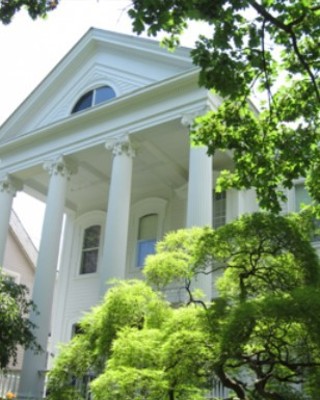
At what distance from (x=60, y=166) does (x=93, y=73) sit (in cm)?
358

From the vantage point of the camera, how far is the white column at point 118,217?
13656 millimetres

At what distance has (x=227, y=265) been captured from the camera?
8.14m

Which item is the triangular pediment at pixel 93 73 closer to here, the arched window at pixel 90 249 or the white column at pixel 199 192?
the white column at pixel 199 192

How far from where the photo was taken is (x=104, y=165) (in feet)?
62.0

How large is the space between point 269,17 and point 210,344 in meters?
4.19

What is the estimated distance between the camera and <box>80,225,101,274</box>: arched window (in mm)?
20891

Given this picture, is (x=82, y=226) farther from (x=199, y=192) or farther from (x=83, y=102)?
(x=199, y=192)

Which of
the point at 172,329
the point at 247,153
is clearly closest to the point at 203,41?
the point at 247,153

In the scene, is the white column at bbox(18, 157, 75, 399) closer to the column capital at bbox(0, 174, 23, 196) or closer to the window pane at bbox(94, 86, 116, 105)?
the column capital at bbox(0, 174, 23, 196)

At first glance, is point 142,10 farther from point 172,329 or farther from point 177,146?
point 177,146

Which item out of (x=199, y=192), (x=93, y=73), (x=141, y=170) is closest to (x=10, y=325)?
(x=199, y=192)

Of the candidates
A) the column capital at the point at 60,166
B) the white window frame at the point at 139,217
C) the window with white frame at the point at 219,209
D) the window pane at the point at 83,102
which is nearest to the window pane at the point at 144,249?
the white window frame at the point at 139,217

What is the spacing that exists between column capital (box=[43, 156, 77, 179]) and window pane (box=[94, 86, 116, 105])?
227 centimetres

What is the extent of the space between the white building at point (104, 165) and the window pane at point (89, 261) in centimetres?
4
